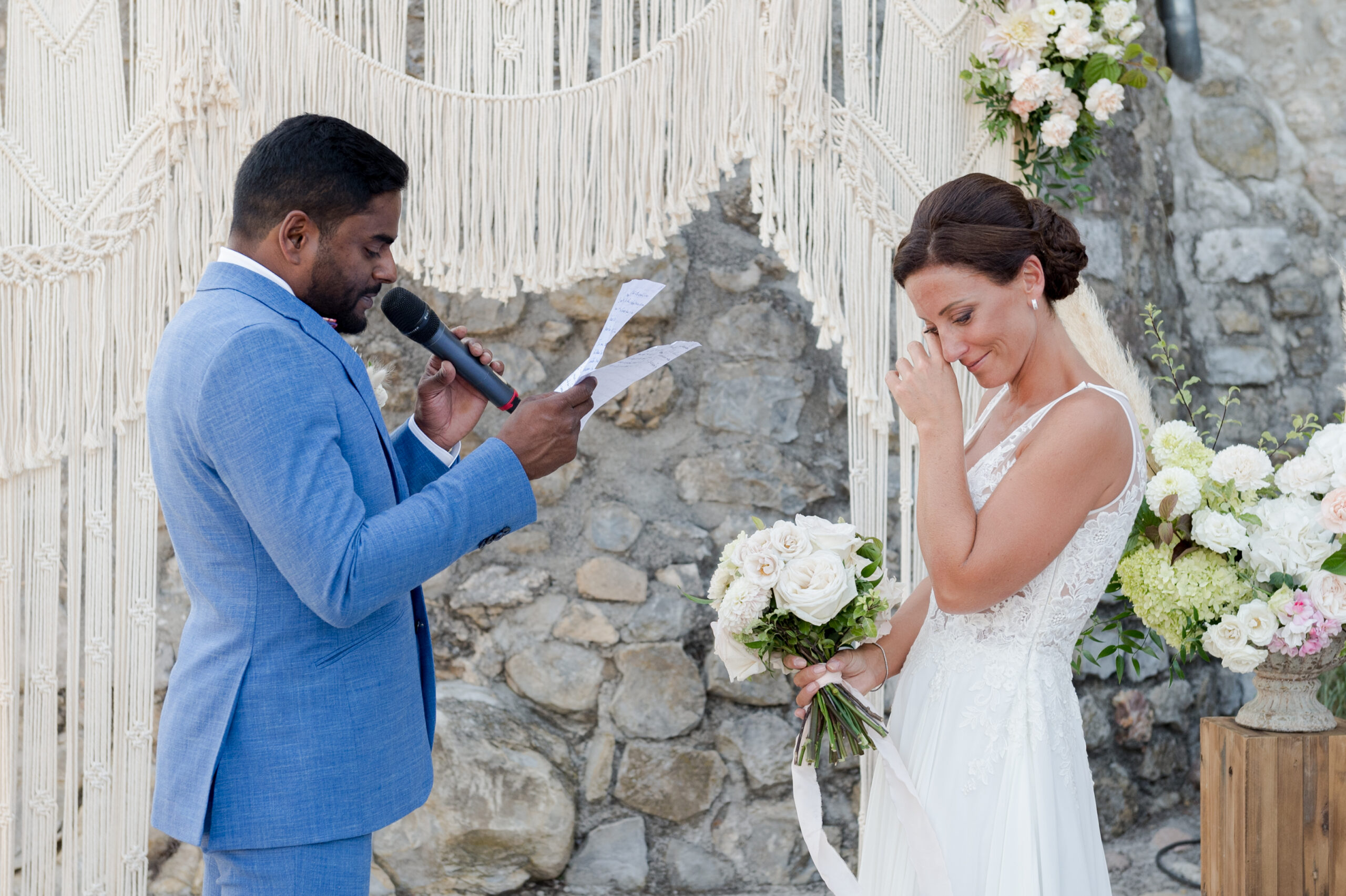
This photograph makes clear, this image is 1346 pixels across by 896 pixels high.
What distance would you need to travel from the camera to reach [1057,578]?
140cm

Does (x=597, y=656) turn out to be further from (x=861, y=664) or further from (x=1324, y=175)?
(x=1324, y=175)

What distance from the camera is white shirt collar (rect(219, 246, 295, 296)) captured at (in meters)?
1.31

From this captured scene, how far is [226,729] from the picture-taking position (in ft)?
4.14

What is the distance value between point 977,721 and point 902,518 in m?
0.85

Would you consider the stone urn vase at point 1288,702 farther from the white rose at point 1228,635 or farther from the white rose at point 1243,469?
the white rose at point 1243,469

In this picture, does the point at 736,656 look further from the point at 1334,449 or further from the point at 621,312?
the point at 1334,449

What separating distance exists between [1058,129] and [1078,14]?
0.22 m

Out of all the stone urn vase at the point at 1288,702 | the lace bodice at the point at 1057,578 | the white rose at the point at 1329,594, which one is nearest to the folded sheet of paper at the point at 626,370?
the lace bodice at the point at 1057,578

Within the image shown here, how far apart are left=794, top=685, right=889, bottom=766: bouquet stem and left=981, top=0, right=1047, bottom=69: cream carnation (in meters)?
1.26

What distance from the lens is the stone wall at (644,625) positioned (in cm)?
258

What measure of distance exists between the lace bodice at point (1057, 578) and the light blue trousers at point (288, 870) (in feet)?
2.84

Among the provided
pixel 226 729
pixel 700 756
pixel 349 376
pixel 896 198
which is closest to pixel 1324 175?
pixel 896 198

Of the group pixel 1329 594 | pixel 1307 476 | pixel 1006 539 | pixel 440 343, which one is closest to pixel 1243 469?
pixel 1307 476

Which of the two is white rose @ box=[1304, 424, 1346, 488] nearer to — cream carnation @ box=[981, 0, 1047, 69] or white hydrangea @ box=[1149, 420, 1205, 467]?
white hydrangea @ box=[1149, 420, 1205, 467]
